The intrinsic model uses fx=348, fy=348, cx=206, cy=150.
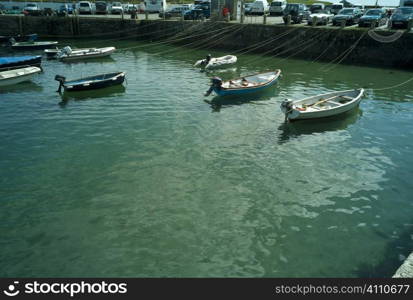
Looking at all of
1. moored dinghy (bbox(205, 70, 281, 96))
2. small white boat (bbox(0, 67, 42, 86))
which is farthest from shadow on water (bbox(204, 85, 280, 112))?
small white boat (bbox(0, 67, 42, 86))

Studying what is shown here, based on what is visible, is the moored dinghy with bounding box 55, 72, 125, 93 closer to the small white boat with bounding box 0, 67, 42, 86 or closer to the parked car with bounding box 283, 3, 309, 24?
the small white boat with bounding box 0, 67, 42, 86

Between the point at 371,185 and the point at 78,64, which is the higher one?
the point at 78,64

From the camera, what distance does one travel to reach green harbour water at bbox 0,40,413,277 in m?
10.9

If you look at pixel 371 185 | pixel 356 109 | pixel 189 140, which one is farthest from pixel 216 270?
pixel 356 109

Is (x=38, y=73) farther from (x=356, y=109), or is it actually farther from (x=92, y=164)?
(x=356, y=109)

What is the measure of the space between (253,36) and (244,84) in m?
22.4

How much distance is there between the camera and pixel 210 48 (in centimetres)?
5088

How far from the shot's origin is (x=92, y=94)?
28.8 m

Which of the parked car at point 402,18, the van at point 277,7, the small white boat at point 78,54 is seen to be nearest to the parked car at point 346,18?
the parked car at point 402,18

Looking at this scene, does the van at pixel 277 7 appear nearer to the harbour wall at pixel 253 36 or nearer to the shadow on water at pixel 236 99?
the harbour wall at pixel 253 36

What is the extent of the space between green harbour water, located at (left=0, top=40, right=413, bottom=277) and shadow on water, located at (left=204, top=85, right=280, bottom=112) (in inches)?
9.2

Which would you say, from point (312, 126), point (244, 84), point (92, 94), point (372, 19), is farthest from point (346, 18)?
point (92, 94)

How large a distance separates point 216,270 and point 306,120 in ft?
45.3

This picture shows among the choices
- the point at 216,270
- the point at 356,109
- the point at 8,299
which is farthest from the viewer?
the point at 356,109
